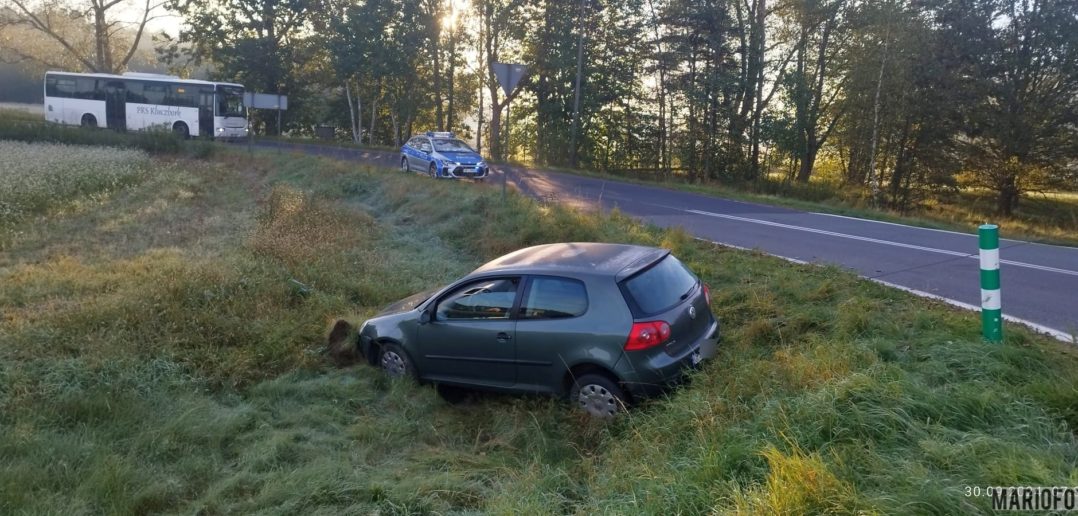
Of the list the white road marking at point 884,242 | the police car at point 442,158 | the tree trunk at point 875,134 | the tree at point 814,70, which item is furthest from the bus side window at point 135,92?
the tree trunk at point 875,134

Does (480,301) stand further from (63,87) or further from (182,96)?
(63,87)

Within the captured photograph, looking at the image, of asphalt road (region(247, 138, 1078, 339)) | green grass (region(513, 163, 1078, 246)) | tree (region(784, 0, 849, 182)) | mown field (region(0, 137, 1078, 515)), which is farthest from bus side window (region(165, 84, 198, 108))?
tree (region(784, 0, 849, 182))

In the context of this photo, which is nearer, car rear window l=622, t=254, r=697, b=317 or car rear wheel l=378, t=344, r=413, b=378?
car rear window l=622, t=254, r=697, b=317

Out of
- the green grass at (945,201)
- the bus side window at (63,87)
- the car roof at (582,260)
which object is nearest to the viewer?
the car roof at (582,260)

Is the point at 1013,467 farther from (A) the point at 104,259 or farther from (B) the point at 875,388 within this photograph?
(A) the point at 104,259

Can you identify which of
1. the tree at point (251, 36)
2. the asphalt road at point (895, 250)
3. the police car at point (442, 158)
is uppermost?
the tree at point (251, 36)

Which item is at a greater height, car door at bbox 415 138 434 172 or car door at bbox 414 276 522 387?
car door at bbox 415 138 434 172

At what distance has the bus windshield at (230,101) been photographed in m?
35.7

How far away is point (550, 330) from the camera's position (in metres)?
6.07

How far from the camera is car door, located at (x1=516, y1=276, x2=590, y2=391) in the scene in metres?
5.93

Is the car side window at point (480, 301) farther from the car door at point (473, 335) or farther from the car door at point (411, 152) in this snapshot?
the car door at point (411, 152)

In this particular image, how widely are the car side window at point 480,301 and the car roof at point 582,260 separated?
0.14 metres

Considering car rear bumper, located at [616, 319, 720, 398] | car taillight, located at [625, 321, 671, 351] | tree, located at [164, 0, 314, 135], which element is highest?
tree, located at [164, 0, 314, 135]

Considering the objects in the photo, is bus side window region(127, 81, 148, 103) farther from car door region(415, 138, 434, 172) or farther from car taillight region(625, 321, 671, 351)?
car taillight region(625, 321, 671, 351)
